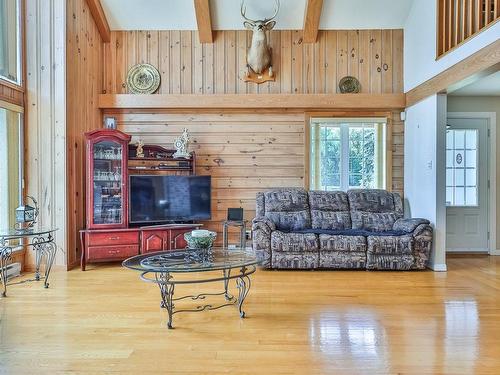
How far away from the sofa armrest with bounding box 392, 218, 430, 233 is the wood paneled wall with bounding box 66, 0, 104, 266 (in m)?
4.36

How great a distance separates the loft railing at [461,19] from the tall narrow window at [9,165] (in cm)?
534

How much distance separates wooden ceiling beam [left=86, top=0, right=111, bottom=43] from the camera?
17.3ft

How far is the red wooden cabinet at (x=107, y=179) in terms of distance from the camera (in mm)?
4859

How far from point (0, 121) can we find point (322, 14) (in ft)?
15.1

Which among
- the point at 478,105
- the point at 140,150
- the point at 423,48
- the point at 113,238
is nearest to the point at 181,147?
the point at 140,150

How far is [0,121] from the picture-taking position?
4316mm

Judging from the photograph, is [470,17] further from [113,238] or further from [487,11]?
[113,238]

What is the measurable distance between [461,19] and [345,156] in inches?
92.4

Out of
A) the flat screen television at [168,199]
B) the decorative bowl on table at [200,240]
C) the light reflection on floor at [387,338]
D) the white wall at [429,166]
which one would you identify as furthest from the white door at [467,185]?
the decorative bowl on table at [200,240]

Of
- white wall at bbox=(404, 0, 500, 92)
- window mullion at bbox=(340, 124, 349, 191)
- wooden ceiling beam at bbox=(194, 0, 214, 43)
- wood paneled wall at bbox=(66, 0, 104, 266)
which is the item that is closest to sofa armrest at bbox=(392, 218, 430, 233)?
window mullion at bbox=(340, 124, 349, 191)

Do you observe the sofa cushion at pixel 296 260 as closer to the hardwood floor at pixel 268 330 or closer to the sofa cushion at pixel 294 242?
the sofa cushion at pixel 294 242

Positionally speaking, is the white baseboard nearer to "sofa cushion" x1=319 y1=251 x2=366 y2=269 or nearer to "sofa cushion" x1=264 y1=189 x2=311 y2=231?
"sofa cushion" x1=319 y1=251 x2=366 y2=269

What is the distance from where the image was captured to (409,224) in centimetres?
481

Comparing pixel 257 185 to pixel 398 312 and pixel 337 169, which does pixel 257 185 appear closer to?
pixel 337 169
